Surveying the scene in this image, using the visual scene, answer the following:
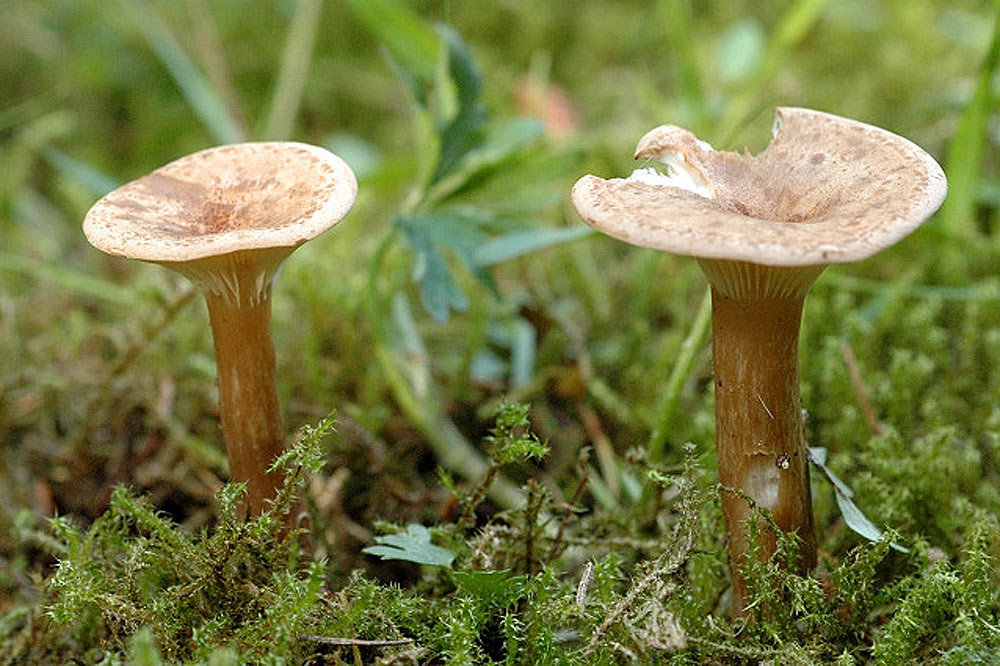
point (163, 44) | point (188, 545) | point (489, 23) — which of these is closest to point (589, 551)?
point (188, 545)

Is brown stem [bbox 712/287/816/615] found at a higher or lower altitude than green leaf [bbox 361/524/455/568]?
higher

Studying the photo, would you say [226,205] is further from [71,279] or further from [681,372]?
[71,279]

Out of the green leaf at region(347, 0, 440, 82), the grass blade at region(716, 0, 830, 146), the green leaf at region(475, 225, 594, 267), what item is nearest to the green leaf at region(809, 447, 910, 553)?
the green leaf at region(475, 225, 594, 267)

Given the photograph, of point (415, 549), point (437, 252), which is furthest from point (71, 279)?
point (415, 549)

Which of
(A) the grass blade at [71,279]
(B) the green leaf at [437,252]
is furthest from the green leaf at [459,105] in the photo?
(A) the grass blade at [71,279]

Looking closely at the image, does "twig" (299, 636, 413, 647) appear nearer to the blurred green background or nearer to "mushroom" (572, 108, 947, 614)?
the blurred green background

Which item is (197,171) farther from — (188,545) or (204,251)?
(188,545)

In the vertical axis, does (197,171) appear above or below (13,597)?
above
